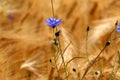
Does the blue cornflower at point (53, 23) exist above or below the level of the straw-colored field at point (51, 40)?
above

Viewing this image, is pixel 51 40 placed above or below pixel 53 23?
below

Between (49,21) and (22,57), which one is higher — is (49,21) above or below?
above

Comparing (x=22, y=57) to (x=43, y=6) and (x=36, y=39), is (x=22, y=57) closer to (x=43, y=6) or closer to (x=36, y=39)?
(x=36, y=39)

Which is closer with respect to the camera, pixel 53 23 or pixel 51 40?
pixel 53 23

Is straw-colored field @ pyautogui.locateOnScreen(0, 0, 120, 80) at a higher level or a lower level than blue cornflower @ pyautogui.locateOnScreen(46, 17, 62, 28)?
lower

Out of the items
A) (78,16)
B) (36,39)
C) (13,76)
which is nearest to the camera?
(13,76)

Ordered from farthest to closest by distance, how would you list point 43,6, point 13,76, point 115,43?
point 43,6, point 115,43, point 13,76

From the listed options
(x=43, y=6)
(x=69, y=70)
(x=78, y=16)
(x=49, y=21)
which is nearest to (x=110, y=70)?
(x=69, y=70)

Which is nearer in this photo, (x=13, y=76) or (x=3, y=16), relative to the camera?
(x=13, y=76)
